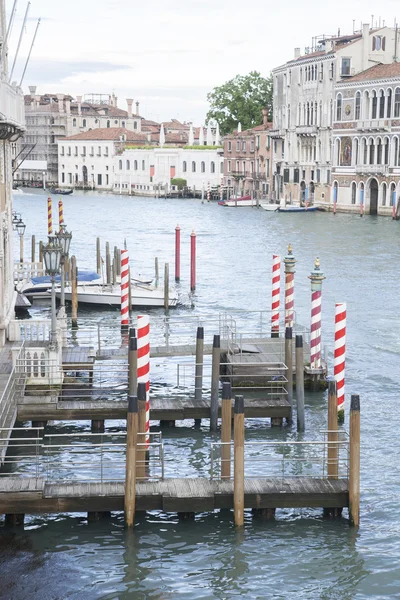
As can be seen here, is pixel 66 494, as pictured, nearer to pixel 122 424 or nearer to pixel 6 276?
pixel 122 424

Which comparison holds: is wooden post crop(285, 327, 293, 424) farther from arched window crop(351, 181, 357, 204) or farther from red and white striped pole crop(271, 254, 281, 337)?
arched window crop(351, 181, 357, 204)

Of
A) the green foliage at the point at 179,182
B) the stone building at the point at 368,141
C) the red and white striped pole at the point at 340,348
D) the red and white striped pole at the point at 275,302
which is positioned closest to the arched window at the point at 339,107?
the stone building at the point at 368,141

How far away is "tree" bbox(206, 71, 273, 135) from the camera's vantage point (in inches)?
2985

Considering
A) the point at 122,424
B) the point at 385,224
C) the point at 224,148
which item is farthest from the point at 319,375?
the point at 224,148

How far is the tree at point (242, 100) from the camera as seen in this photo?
75812 millimetres

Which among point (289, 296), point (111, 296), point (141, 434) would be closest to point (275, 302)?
point (289, 296)

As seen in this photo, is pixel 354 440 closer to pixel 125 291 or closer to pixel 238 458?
pixel 238 458

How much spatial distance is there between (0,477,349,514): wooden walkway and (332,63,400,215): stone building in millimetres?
41079

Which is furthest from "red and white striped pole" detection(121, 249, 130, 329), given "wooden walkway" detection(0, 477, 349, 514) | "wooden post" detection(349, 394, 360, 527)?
"wooden post" detection(349, 394, 360, 527)

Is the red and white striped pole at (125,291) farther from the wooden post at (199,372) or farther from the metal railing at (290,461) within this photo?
the metal railing at (290,461)

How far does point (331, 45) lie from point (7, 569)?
5049 cm

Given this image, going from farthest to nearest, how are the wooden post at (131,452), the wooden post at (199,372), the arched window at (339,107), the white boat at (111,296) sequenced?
the arched window at (339,107) < the white boat at (111,296) < the wooden post at (199,372) < the wooden post at (131,452)

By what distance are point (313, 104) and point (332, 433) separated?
50016 mm

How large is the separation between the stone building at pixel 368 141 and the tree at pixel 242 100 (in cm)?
2074
